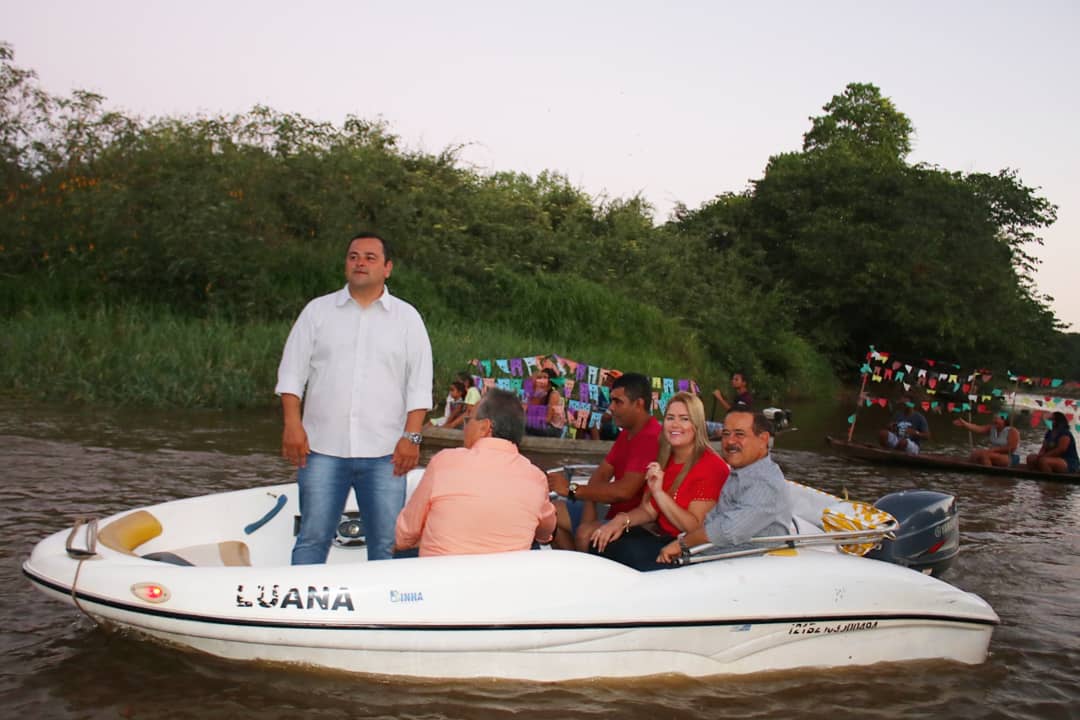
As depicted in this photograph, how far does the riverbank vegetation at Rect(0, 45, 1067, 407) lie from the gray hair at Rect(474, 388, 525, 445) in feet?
36.8

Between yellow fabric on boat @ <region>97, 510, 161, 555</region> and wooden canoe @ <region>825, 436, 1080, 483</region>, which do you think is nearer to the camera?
yellow fabric on boat @ <region>97, 510, 161, 555</region>

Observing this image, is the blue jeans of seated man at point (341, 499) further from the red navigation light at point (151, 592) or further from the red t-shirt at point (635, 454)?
the red t-shirt at point (635, 454)

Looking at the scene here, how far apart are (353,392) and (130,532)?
1517 millimetres

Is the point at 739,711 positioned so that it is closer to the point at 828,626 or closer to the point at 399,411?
the point at 828,626

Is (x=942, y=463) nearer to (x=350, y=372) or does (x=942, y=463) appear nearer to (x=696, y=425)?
(x=696, y=425)

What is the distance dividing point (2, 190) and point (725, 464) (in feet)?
62.6

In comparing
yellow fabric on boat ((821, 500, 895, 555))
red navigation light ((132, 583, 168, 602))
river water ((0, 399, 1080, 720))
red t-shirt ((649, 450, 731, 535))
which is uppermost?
red t-shirt ((649, 450, 731, 535))

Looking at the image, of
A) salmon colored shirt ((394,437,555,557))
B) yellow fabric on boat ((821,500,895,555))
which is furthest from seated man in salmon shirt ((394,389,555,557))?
yellow fabric on boat ((821,500,895,555))

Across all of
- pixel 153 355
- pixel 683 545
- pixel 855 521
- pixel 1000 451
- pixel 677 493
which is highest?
pixel 677 493

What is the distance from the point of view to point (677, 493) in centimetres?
481

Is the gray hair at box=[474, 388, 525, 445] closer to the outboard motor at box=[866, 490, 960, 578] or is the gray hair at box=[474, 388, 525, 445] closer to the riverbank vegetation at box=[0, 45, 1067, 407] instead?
the outboard motor at box=[866, 490, 960, 578]

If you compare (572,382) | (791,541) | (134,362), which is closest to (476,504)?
(791,541)

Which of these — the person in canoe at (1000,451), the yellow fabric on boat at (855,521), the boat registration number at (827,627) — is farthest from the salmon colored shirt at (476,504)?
the person in canoe at (1000,451)

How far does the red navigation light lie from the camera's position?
409 cm
